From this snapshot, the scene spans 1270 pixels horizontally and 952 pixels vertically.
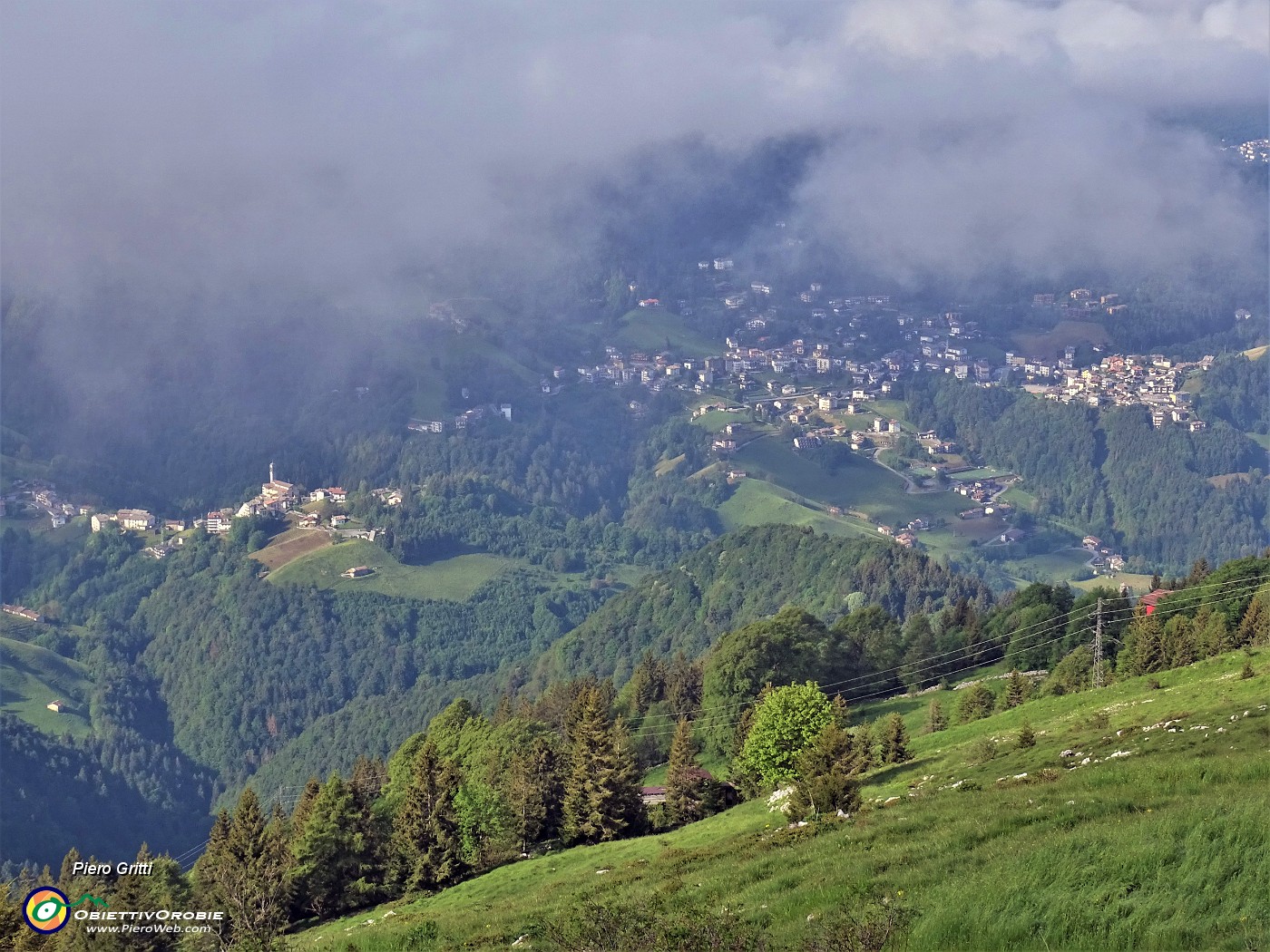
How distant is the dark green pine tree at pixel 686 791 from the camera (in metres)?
58.4

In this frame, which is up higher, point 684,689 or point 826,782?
point 684,689

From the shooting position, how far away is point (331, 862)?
175ft

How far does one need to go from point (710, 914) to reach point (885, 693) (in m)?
79.0

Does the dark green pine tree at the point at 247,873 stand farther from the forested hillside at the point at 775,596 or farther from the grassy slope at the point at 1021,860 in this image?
the forested hillside at the point at 775,596

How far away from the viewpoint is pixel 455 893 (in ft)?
161

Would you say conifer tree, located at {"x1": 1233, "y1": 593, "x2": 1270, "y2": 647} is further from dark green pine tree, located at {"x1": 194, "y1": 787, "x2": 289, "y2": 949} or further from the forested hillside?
the forested hillside

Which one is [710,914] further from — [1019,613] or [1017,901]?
[1019,613]

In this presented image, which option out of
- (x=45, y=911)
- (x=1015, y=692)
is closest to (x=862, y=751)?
(x=1015, y=692)

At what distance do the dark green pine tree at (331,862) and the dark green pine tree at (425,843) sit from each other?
149 cm

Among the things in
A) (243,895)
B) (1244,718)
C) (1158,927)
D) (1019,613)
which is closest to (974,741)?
(1244,718)

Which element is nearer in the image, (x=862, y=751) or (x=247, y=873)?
(x=247, y=873)

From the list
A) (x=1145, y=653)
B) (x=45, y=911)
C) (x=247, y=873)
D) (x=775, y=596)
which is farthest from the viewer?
(x=775, y=596)

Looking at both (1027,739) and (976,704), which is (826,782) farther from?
(976,704)

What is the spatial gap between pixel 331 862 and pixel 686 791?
15749mm
